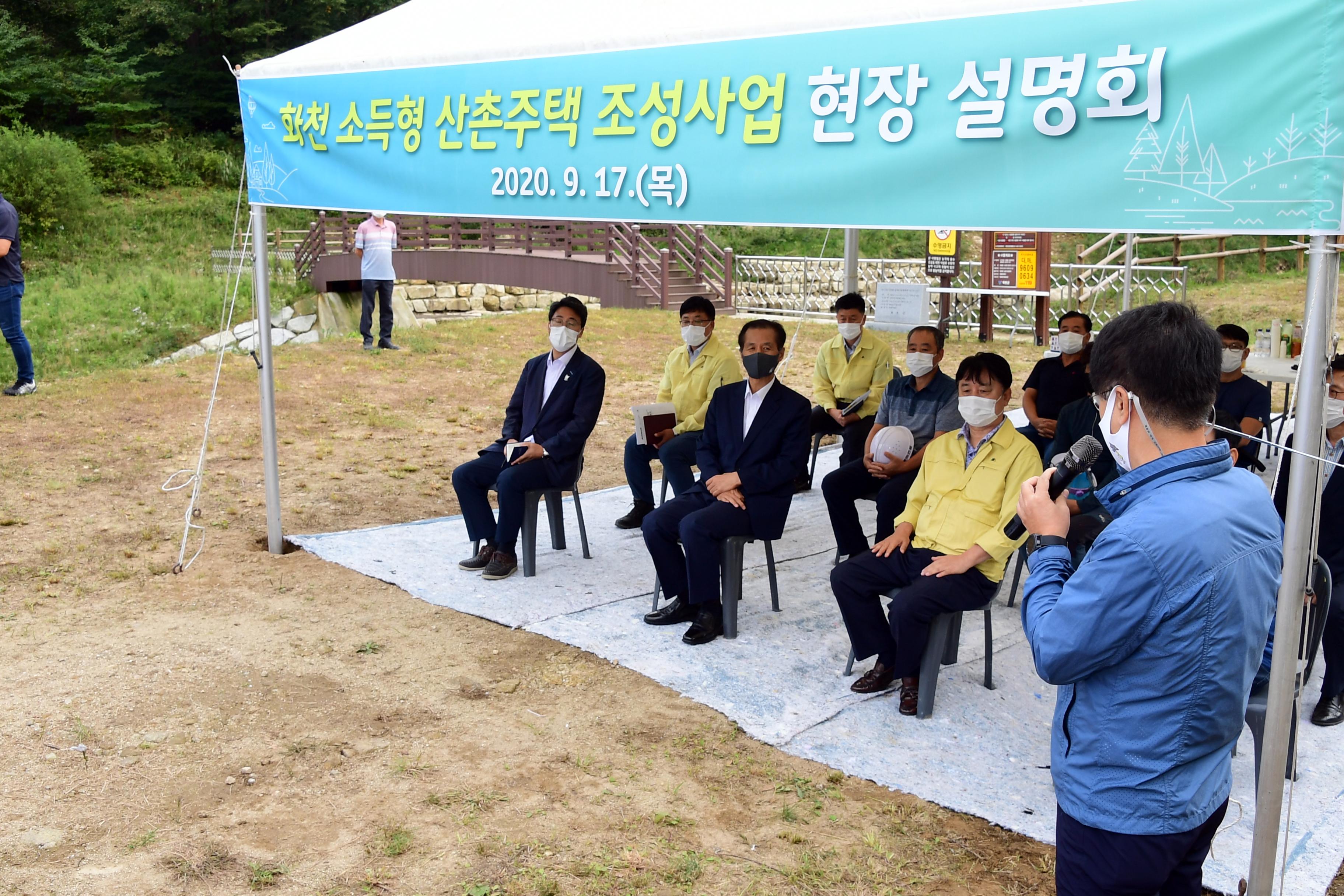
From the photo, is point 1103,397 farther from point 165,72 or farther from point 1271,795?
point 165,72

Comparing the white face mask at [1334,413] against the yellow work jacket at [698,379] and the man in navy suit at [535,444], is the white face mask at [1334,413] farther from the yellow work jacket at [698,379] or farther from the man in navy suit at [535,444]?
the man in navy suit at [535,444]

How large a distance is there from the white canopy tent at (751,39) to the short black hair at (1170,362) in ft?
3.24

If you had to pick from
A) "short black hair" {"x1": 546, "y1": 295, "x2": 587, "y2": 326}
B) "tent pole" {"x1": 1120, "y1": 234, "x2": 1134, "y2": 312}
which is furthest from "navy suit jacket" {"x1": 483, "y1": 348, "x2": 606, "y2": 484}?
"tent pole" {"x1": 1120, "y1": 234, "x2": 1134, "y2": 312}

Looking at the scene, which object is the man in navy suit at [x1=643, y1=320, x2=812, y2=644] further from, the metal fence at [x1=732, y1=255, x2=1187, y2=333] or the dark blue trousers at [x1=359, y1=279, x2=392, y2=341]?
the metal fence at [x1=732, y1=255, x2=1187, y2=333]

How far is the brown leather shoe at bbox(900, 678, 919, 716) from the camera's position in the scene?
4.21 metres

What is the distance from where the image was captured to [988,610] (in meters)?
4.36

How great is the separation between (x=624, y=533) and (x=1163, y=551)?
5.02 m

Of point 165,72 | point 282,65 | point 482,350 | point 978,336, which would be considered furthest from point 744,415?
point 165,72

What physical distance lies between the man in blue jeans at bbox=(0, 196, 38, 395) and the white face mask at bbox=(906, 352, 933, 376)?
7.76 meters

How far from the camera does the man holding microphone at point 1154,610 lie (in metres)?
1.87

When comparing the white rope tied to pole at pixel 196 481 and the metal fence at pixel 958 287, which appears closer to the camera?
the white rope tied to pole at pixel 196 481

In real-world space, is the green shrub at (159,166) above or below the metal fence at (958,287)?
above

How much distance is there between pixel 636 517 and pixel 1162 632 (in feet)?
16.7

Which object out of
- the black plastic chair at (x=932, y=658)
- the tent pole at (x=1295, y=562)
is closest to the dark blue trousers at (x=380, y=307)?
the black plastic chair at (x=932, y=658)
